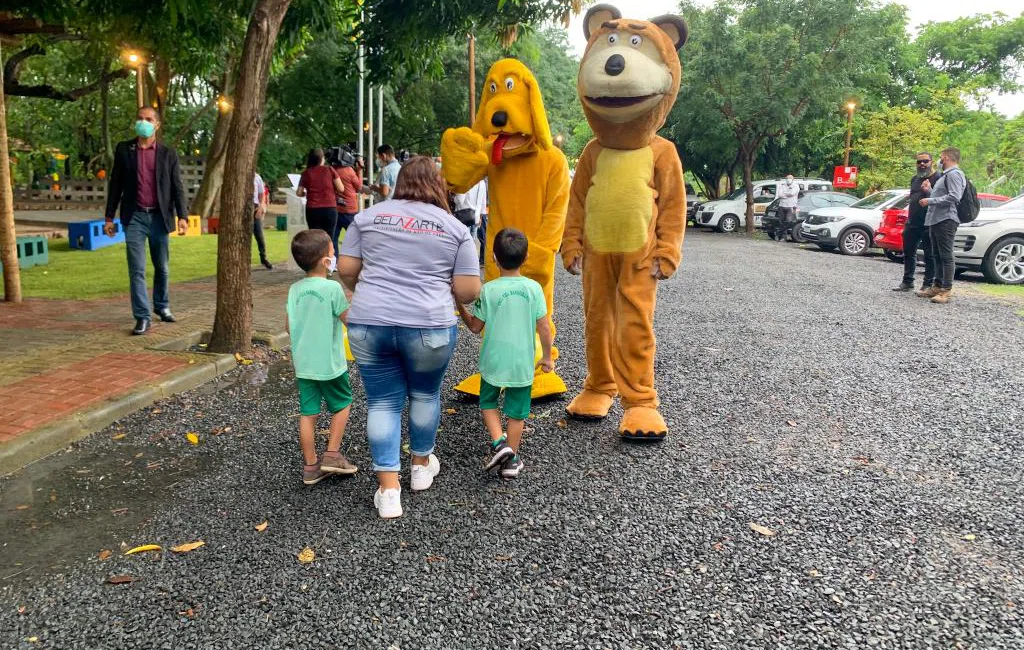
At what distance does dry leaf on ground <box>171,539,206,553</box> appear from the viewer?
297cm

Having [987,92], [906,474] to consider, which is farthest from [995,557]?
[987,92]

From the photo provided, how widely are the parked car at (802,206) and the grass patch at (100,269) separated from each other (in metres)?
13.1

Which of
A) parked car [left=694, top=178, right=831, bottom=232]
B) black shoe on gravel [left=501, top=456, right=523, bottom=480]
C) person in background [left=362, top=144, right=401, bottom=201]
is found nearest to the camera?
black shoe on gravel [left=501, top=456, right=523, bottom=480]

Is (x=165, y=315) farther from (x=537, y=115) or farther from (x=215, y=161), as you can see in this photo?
(x=215, y=161)

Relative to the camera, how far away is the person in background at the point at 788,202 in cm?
1975

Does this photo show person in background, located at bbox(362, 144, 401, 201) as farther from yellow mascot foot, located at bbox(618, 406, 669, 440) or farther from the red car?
the red car

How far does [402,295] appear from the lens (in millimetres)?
3195

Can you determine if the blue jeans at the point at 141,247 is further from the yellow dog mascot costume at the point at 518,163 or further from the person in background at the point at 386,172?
A: the person in background at the point at 386,172

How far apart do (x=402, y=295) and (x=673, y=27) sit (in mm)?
2426

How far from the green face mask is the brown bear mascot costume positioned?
13.8ft

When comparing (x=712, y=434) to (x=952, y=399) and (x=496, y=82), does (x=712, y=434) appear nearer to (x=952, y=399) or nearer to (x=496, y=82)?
(x=952, y=399)

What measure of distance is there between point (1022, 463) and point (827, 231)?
1380 centimetres

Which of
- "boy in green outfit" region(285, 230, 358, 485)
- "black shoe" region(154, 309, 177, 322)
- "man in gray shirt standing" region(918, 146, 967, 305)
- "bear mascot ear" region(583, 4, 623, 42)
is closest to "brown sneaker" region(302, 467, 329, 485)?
"boy in green outfit" region(285, 230, 358, 485)

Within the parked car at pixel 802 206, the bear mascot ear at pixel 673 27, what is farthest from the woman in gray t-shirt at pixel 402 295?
the parked car at pixel 802 206
